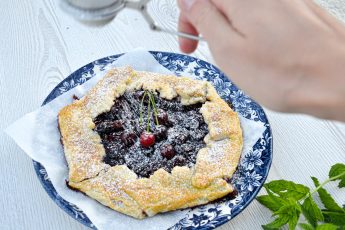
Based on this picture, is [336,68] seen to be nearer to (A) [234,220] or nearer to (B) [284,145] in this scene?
(A) [234,220]

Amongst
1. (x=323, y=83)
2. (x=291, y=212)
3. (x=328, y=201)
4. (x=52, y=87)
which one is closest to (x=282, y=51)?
(x=323, y=83)

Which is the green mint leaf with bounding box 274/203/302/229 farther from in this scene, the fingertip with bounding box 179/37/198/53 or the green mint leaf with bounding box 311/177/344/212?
the fingertip with bounding box 179/37/198/53

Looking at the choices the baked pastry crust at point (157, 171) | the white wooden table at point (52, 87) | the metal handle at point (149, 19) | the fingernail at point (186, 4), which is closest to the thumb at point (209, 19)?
the fingernail at point (186, 4)

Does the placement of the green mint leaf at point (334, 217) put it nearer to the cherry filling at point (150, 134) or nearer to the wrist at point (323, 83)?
the cherry filling at point (150, 134)

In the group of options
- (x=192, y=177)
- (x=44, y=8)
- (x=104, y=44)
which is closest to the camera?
(x=192, y=177)

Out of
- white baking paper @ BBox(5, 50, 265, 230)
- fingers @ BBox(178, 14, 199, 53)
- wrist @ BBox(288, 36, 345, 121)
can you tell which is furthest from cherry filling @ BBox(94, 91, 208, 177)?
wrist @ BBox(288, 36, 345, 121)

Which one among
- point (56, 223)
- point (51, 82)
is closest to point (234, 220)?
point (56, 223)
